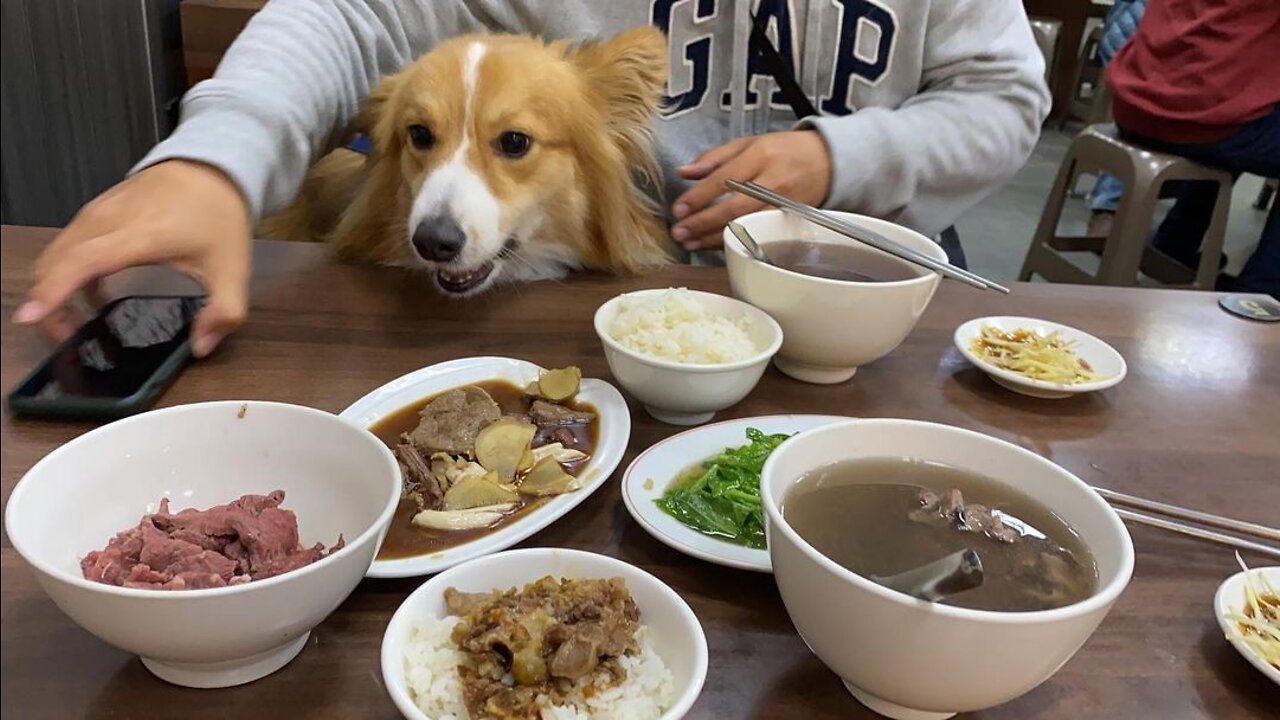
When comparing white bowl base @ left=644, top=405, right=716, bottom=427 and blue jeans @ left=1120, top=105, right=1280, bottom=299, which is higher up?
white bowl base @ left=644, top=405, right=716, bottom=427

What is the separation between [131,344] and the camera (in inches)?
37.4

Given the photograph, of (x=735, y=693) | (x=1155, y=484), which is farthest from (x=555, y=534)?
(x=1155, y=484)

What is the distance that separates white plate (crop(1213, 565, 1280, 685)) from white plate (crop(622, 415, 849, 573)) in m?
0.34

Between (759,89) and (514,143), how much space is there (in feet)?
1.56

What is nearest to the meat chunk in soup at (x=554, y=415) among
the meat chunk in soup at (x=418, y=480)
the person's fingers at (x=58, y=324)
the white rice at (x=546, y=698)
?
the meat chunk in soup at (x=418, y=480)

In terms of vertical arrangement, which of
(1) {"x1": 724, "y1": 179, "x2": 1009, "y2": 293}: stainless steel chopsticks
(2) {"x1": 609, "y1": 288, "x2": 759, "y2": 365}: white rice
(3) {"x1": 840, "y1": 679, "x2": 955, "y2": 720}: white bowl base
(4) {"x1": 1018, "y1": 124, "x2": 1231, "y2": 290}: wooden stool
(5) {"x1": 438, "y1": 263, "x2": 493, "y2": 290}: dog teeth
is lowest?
(4) {"x1": 1018, "y1": 124, "x2": 1231, "y2": 290}: wooden stool

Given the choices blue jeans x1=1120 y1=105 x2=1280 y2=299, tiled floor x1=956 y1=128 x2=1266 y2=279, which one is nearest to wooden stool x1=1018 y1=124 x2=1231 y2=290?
blue jeans x1=1120 y1=105 x2=1280 y2=299

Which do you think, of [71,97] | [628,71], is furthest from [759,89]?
[71,97]

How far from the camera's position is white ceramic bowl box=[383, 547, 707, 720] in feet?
1.79

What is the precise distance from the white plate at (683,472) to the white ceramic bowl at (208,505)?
0.22 metres

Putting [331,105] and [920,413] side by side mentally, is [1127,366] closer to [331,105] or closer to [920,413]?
[920,413]

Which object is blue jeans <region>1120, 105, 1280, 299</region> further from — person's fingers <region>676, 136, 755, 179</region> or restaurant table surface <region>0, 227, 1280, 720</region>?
person's fingers <region>676, 136, 755, 179</region>

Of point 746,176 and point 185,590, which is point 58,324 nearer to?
point 185,590

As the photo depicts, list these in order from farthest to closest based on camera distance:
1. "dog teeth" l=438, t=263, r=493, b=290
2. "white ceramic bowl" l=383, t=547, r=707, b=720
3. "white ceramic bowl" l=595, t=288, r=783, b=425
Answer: "dog teeth" l=438, t=263, r=493, b=290 → "white ceramic bowl" l=595, t=288, r=783, b=425 → "white ceramic bowl" l=383, t=547, r=707, b=720
